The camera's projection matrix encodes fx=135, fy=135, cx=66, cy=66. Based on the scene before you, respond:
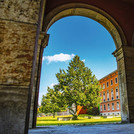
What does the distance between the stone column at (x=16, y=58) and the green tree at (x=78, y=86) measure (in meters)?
16.4

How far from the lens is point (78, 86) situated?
18.6 metres

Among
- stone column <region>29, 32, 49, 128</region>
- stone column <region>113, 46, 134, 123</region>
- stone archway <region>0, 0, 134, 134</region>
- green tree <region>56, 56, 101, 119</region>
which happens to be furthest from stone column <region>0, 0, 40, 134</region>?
green tree <region>56, 56, 101, 119</region>

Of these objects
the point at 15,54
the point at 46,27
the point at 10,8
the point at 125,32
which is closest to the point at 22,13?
the point at 10,8

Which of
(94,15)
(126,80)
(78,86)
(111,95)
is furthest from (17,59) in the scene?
(111,95)

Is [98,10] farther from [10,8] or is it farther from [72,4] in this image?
[10,8]

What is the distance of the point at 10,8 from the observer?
1.62m

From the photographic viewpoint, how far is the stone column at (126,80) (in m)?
5.09

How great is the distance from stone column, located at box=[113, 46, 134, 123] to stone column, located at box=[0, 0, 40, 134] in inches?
187

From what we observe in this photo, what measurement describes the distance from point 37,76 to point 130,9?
552 centimetres

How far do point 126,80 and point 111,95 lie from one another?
29.0m

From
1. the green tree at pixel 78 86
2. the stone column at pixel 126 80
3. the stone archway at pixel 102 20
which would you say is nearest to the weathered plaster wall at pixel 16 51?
the stone archway at pixel 102 20

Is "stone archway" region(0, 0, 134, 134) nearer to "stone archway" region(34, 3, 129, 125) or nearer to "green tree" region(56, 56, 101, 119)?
"stone archway" region(34, 3, 129, 125)

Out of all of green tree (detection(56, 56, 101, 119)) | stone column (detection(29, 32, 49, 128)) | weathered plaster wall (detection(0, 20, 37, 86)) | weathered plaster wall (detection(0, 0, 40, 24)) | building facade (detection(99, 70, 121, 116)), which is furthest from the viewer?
building facade (detection(99, 70, 121, 116))

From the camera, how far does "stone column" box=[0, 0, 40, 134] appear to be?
1.28 meters
